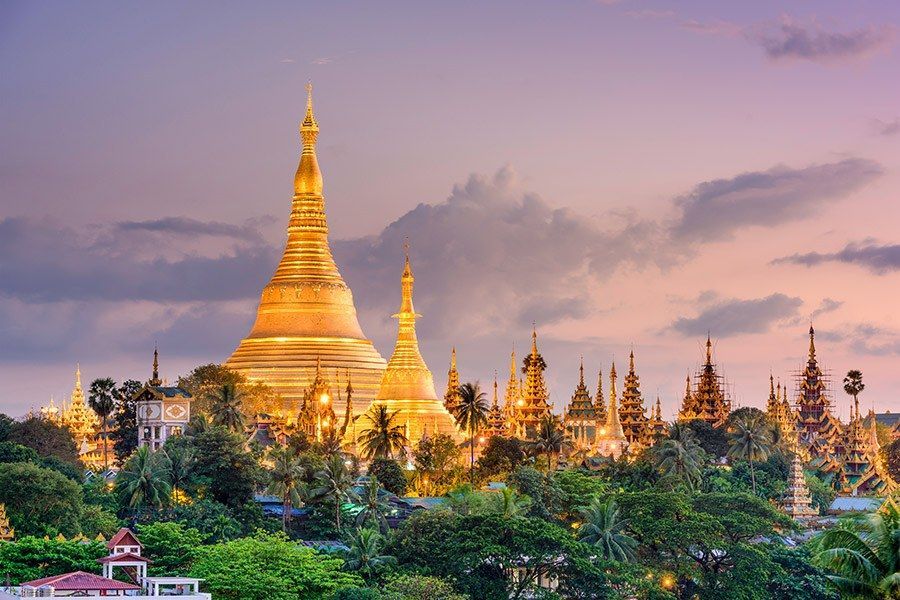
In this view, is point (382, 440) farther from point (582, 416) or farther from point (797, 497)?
point (582, 416)

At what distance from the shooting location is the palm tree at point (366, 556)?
79.0 meters

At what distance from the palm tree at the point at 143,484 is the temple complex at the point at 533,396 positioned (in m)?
70.2

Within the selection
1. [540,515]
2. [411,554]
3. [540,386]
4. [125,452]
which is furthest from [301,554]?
[540,386]

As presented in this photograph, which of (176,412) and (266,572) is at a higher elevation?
(176,412)

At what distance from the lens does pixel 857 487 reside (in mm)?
137500

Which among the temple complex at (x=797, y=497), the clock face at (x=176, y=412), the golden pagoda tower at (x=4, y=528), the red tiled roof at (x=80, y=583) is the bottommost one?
the red tiled roof at (x=80, y=583)

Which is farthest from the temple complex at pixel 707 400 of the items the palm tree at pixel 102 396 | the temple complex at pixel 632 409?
the palm tree at pixel 102 396

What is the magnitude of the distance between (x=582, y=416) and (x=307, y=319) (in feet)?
134

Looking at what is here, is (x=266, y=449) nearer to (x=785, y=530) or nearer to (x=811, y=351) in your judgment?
(x=785, y=530)

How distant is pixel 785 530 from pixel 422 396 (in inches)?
1866

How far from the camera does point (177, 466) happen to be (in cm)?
8869

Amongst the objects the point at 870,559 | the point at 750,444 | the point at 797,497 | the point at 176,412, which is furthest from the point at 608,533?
the point at 750,444

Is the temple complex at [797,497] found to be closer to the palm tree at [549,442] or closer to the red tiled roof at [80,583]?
the palm tree at [549,442]

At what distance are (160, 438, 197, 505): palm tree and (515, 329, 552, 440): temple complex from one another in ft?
221
